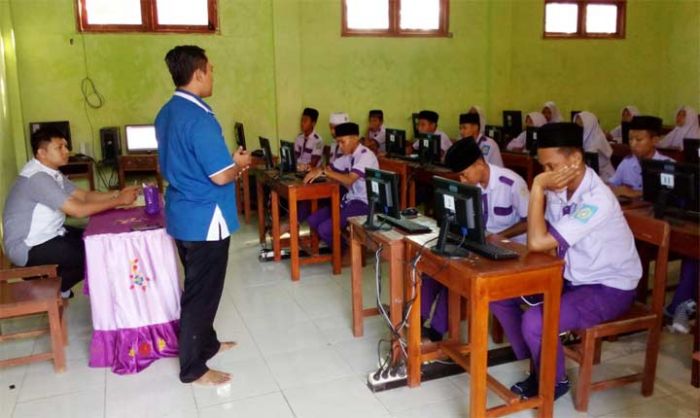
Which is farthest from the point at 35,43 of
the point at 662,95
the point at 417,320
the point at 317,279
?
the point at 662,95

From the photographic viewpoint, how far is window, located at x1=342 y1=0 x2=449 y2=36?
295 inches

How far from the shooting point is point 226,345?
3.24 metres

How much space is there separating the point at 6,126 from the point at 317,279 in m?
3.51

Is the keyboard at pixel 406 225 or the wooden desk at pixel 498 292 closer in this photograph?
the wooden desk at pixel 498 292

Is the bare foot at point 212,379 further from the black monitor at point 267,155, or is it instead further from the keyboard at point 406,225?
the black monitor at point 267,155

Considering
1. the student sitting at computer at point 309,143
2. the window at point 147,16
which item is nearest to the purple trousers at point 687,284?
the student sitting at computer at point 309,143

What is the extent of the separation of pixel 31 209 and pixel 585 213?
9.46 feet

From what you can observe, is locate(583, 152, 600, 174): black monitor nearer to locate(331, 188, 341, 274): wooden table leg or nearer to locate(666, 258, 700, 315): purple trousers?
locate(666, 258, 700, 315): purple trousers

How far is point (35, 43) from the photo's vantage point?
20.7 ft

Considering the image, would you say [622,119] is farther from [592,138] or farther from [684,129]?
[592,138]

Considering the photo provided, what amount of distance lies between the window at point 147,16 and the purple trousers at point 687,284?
5542 millimetres

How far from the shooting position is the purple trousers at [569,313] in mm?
2357

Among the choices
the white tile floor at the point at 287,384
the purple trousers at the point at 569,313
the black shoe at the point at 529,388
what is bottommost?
the white tile floor at the point at 287,384

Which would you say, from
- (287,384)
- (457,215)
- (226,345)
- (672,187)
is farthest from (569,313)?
(226,345)
